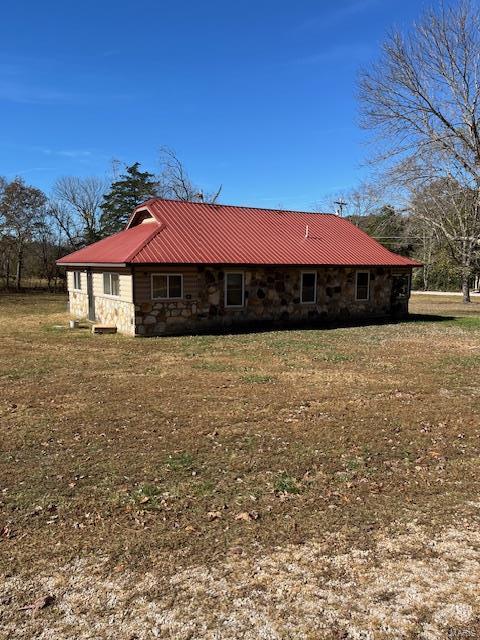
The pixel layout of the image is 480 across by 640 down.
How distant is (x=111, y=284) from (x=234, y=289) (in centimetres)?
436

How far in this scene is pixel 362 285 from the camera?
21.0 metres

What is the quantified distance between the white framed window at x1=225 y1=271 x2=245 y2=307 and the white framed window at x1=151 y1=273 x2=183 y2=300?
182 centimetres

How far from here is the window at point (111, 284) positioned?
56.1 ft

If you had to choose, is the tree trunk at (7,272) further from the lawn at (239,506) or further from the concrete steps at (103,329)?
Result: the lawn at (239,506)

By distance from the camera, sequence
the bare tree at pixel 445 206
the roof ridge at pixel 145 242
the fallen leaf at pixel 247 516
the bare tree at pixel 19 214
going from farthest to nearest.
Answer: the bare tree at pixel 19 214 → the bare tree at pixel 445 206 → the roof ridge at pixel 145 242 → the fallen leaf at pixel 247 516

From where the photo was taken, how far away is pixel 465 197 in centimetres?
1962

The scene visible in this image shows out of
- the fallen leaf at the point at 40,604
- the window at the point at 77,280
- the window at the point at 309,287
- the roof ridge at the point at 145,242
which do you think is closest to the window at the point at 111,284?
the roof ridge at the point at 145,242

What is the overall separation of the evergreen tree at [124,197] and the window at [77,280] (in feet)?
74.0

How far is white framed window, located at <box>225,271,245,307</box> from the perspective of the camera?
1756 centimetres

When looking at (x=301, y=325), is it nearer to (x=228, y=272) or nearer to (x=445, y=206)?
(x=228, y=272)

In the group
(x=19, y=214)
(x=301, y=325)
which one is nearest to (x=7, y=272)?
(x=19, y=214)

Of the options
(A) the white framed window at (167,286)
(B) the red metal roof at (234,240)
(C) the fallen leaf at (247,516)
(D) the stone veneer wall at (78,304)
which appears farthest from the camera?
(D) the stone veneer wall at (78,304)

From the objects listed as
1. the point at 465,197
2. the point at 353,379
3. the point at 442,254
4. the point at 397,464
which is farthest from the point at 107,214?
the point at 397,464

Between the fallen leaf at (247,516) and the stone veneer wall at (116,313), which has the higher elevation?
the stone veneer wall at (116,313)
